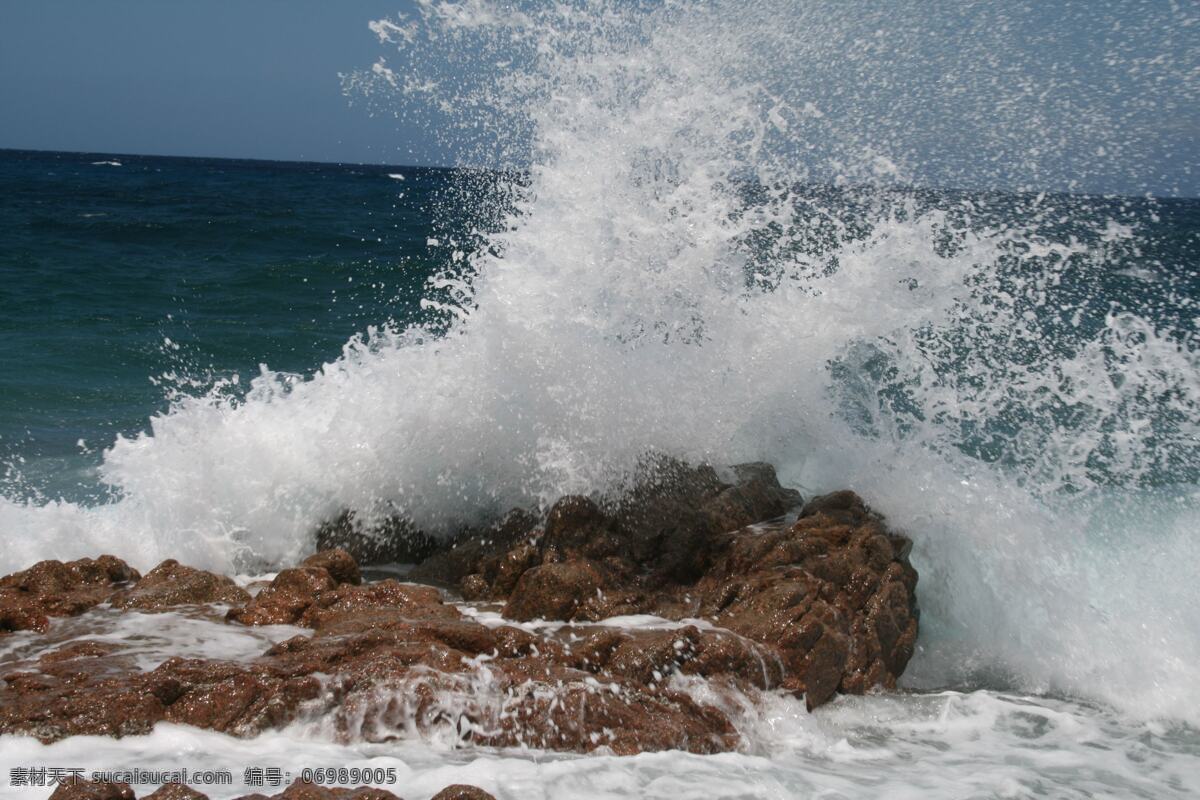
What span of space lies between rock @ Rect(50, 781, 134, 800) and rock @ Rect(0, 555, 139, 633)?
61.6 inches

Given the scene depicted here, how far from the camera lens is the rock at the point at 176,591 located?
4.00 metres

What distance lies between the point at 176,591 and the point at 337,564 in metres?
0.68

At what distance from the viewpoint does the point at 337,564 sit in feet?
14.7

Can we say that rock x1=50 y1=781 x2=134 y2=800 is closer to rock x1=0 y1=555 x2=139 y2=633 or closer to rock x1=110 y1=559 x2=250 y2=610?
rock x1=0 y1=555 x2=139 y2=633

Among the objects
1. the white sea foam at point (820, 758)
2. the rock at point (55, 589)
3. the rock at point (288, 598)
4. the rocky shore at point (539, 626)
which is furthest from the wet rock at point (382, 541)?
the white sea foam at point (820, 758)

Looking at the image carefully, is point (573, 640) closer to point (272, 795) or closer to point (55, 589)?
point (272, 795)

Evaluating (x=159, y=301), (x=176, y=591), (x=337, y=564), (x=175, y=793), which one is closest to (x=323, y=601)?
(x=337, y=564)

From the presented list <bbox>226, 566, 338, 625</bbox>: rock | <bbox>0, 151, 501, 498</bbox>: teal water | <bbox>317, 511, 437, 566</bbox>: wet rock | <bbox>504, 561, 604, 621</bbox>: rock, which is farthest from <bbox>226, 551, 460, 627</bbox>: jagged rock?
<bbox>0, 151, 501, 498</bbox>: teal water

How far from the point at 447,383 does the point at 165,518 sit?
5.41ft

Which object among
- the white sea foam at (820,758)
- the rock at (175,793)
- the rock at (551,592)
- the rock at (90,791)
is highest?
the rock at (551,592)

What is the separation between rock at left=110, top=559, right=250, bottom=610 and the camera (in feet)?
13.1

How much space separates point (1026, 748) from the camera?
379cm

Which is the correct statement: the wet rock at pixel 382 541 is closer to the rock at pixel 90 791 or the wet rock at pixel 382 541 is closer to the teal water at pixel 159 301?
the teal water at pixel 159 301

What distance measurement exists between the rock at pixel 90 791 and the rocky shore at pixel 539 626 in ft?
1.31
